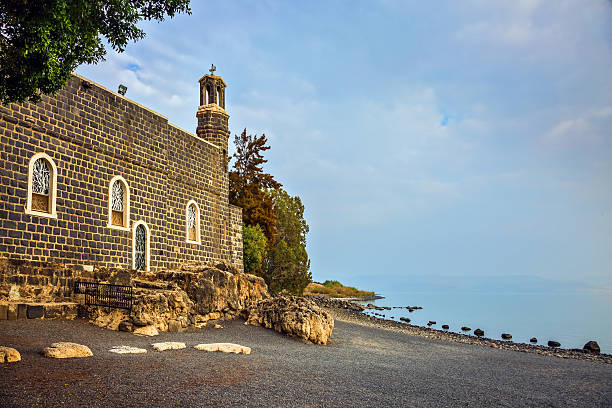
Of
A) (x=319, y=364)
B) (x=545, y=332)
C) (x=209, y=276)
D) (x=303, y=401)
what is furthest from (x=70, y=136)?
(x=545, y=332)

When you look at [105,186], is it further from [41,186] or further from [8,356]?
[8,356]

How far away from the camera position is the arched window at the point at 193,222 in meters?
22.2

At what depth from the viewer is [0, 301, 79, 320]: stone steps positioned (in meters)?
11.9

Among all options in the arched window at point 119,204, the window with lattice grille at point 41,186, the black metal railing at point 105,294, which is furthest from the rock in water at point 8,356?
the arched window at point 119,204

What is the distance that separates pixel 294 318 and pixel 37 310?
26.0 ft

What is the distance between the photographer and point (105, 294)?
560 inches

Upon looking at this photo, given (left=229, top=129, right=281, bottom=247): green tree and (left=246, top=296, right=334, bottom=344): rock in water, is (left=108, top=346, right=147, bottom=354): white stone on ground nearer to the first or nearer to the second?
(left=246, top=296, right=334, bottom=344): rock in water

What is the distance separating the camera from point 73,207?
1557 centimetres

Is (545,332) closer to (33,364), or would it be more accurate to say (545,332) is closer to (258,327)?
(258,327)

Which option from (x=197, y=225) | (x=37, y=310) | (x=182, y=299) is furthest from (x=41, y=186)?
(x=197, y=225)

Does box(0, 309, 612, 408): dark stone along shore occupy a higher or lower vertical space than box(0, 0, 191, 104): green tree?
lower

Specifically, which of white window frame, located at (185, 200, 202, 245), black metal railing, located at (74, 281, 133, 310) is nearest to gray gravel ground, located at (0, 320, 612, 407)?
black metal railing, located at (74, 281, 133, 310)

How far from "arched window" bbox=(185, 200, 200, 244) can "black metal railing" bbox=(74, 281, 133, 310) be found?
299 inches

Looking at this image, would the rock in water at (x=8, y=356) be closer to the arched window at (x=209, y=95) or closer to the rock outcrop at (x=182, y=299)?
the rock outcrop at (x=182, y=299)
